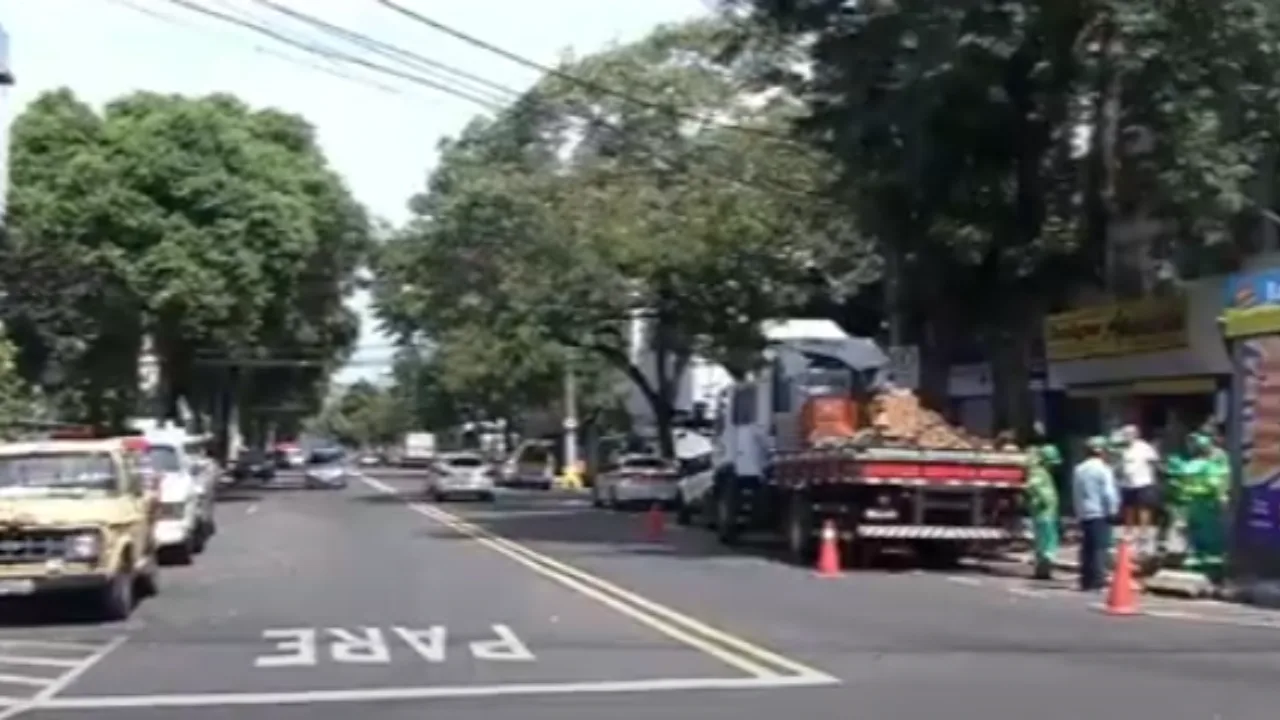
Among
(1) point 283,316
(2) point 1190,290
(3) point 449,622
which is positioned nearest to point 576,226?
(1) point 283,316

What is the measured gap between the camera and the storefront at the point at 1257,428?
81.6 ft

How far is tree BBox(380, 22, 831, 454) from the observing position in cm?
5350

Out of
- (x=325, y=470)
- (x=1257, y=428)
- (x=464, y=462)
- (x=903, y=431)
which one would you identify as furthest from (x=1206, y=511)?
(x=325, y=470)

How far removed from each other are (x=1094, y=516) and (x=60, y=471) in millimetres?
10752

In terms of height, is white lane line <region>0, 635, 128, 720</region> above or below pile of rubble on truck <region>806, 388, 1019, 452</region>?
below

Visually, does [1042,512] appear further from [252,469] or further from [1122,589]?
[252,469]

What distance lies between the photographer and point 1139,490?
28.2m

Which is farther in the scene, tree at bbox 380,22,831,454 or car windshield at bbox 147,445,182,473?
tree at bbox 380,22,831,454

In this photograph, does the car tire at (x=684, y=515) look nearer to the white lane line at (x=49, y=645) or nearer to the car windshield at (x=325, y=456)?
the white lane line at (x=49, y=645)

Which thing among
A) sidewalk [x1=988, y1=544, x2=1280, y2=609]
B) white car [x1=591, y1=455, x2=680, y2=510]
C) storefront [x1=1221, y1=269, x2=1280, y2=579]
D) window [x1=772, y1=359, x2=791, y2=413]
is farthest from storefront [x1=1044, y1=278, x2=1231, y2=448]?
white car [x1=591, y1=455, x2=680, y2=510]

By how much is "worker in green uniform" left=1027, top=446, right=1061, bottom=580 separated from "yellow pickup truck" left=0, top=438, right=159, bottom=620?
33.7 ft

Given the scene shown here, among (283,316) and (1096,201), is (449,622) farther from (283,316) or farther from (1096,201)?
(283,316)

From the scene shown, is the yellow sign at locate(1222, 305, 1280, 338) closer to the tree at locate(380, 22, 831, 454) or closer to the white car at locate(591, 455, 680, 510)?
the tree at locate(380, 22, 831, 454)

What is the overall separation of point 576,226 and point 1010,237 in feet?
79.9
